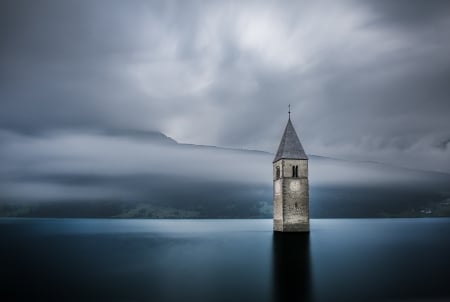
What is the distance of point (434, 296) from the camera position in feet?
56.5

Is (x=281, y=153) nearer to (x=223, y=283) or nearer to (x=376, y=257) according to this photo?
(x=376, y=257)

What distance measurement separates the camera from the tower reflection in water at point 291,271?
710 inches

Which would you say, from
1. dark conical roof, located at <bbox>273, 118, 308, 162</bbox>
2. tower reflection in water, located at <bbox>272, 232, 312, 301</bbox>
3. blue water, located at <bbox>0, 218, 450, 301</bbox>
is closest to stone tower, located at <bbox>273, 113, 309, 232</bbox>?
dark conical roof, located at <bbox>273, 118, 308, 162</bbox>

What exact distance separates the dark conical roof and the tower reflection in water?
42.2 ft

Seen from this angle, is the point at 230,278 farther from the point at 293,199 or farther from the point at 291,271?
the point at 293,199

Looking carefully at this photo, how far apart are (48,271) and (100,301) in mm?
11016

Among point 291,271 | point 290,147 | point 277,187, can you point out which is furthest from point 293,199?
point 291,271

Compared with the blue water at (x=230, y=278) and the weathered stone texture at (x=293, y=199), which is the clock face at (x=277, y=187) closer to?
the weathered stone texture at (x=293, y=199)

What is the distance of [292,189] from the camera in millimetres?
48281

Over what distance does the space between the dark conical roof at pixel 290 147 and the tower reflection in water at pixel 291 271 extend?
1287 cm

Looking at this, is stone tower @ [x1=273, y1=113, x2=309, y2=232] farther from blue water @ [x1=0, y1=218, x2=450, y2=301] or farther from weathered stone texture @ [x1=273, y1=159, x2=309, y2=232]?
blue water @ [x1=0, y1=218, x2=450, y2=301]

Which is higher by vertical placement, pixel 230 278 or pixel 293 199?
pixel 293 199

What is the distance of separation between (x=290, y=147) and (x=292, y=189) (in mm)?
6341

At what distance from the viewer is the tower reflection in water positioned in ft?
59.2
